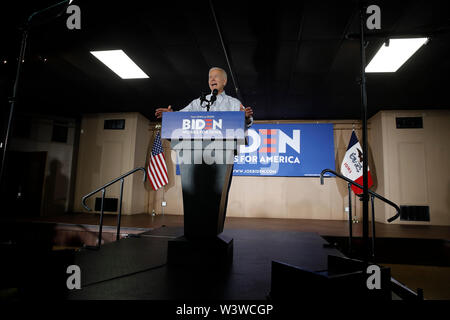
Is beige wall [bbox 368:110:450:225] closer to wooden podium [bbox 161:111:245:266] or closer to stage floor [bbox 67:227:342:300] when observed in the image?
stage floor [bbox 67:227:342:300]

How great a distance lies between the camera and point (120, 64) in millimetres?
4008

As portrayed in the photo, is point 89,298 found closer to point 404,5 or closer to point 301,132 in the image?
point 404,5

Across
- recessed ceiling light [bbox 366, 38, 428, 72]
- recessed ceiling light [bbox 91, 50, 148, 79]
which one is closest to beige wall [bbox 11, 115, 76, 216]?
recessed ceiling light [bbox 91, 50, 148, 79]

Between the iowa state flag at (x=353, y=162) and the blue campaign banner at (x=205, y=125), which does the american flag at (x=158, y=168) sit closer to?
the iowa state flag at (x=353, y=162)

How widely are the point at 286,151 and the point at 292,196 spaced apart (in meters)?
1.19

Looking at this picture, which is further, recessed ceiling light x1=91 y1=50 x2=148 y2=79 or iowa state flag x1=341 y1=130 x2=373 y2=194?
iowa state flag x1=341 y1=130 x2=373 y2=194

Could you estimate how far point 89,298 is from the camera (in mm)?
1108

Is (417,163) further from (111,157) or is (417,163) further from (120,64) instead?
(111,157)

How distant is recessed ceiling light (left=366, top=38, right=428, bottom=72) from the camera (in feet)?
10.8

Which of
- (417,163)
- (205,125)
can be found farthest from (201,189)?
(417,163)

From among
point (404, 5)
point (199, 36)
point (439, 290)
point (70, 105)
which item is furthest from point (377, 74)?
point (70, 105)

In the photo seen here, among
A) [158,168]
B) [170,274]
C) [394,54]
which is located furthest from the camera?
[158,168]

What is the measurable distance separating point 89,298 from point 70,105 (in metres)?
6.16

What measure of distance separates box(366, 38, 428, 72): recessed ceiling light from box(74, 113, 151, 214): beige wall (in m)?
5.45
